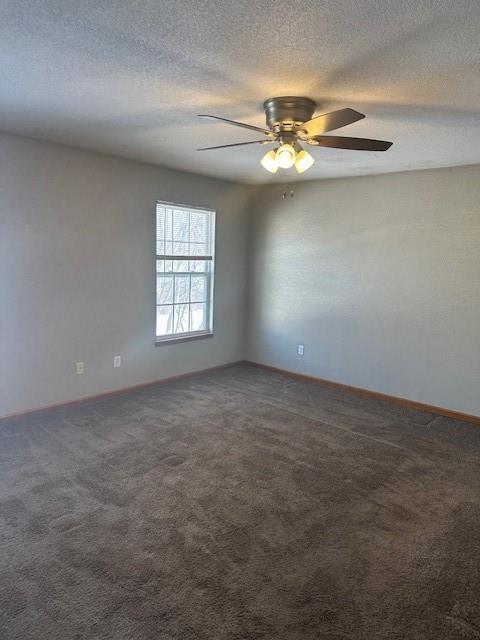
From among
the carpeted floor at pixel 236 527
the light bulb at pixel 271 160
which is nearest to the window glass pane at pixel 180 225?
the carpeted floor at pixel 236 527

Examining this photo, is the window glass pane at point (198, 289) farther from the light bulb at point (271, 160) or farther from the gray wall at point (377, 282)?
the light bulb at point (271, 160)

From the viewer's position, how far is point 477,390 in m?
4.06

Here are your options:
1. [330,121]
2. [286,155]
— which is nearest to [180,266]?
[286,155]

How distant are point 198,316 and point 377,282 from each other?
215cm

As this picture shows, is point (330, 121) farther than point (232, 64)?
Yes

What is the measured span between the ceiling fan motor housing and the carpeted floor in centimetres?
224

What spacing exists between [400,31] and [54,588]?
274 cm

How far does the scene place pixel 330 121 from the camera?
223cm

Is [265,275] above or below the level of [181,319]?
above

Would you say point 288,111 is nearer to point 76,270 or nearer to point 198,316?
point 76,270

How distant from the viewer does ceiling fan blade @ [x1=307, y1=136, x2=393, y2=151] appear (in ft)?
7.88

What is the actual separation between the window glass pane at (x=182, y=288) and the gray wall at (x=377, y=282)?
3.34 feet

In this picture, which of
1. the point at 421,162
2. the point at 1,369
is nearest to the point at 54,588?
the point at 1,369

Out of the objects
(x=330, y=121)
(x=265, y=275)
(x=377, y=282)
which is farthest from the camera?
(x=265, y=275)
